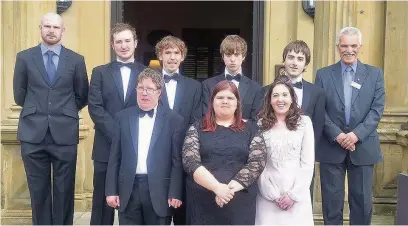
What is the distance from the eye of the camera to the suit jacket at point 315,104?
4.63 metres

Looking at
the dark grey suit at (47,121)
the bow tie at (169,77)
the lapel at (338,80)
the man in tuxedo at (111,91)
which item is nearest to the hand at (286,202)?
the lapel at (338,80)

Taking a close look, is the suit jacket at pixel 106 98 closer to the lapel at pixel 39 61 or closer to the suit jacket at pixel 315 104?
the lapel at pixel 39 61

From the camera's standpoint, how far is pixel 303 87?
4664mm

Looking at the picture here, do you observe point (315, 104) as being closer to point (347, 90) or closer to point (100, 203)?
point (347, 90)

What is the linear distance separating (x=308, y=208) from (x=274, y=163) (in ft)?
1.34

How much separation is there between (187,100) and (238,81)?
422 mm

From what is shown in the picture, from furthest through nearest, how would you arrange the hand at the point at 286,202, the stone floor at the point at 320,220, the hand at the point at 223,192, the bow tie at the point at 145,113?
the stone floor at the point at 320,220 → the bow tie at the point at 145,113 → the hand at the point at 286,202 → the hand at the point at 223,192

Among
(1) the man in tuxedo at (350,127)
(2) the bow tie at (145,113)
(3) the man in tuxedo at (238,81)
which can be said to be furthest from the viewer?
(1) the man in tuxedo at (350,127)

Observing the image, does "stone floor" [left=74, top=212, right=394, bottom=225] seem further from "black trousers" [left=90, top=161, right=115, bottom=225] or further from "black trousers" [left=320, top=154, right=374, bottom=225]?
"black trousers" [left=90, top=161, right=115, bottom=225]

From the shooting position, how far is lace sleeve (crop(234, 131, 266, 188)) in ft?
12.3

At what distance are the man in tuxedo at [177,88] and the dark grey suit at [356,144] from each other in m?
1.07

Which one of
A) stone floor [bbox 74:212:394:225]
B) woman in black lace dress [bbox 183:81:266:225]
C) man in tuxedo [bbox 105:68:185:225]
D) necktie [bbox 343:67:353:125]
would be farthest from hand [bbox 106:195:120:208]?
stone floor [bbox 74:212:394:225]

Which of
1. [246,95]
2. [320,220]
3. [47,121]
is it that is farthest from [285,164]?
[320,220]

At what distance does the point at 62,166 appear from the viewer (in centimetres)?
491
